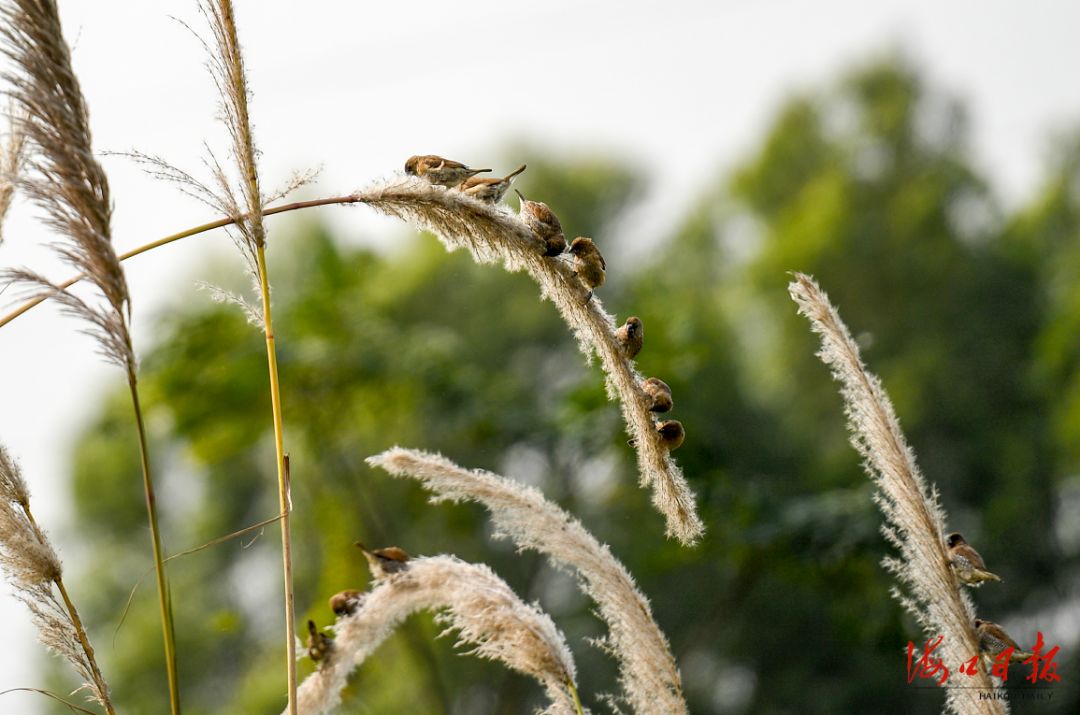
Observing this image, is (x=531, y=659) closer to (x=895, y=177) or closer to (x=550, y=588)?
(x=550, y=588)

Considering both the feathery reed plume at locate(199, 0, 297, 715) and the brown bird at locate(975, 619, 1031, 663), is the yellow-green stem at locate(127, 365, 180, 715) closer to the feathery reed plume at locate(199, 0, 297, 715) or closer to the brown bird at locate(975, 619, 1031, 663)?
the feathery reed plume at locate(199, 0, 297, 715)

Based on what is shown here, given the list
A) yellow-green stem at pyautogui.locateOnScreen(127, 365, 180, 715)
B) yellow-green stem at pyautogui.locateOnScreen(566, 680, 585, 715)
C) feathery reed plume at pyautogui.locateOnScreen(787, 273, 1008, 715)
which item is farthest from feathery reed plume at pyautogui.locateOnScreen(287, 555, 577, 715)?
Answer: feathery reed plume at pyautogui.locateOnScreen(787, 273, 1008, 715)

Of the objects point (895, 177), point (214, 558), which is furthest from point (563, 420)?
point (895, 177)

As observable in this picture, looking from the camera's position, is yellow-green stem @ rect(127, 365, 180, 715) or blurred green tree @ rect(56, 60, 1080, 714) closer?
yellow-green stem @ rect(127, 365, 180, 715)

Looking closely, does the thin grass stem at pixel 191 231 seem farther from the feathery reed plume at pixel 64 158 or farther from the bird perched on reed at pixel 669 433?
the bird perched on reed at pixel 669 433

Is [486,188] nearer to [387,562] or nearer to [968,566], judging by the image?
[387,562]

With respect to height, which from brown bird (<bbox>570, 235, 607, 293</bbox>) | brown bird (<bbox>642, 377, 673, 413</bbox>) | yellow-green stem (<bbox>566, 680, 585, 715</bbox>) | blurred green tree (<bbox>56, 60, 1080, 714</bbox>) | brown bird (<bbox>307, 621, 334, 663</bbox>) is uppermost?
blurred green tree (<bbox>56, 60, 1080, 714</bbox>)

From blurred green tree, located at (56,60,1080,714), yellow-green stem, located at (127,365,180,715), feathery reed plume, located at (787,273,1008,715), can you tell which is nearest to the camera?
yellow-green stem, located at (127,365,180,715)
